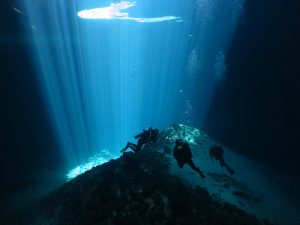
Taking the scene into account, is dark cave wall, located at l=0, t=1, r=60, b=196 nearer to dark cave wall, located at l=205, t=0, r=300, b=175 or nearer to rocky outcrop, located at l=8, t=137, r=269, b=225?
rocky outcrop, located at l=8, t=137, r=269, b=225

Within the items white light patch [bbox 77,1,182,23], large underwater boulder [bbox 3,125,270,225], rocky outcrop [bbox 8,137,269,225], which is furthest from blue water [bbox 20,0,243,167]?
rocky outcrop [bbox 8,137,269,225]

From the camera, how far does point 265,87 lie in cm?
1409

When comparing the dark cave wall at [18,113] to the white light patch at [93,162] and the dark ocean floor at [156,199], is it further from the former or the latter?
the dark ocean floor at [156,199]

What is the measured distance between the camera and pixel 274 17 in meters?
13.7

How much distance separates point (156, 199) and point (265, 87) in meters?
10.6

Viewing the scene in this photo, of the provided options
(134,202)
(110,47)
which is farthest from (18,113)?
(110,47)

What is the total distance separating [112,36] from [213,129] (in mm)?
28765

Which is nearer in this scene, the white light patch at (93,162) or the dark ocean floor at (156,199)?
the dark ocean floor at (156,199)

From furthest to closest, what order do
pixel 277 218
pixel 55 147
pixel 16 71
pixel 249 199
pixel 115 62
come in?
pixel 115 62 < pixel 55 147 < pixel 16 71 < pixel 249 199 < pixel 277 218

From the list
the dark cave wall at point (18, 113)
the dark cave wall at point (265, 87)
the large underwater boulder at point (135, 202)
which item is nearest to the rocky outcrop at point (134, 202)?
the large underwater boulder at point (135, 202)

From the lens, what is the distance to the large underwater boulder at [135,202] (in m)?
6.11

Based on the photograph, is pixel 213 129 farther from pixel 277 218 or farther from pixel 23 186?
pixel 23 186

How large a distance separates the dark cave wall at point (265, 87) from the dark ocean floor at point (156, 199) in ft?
12.7

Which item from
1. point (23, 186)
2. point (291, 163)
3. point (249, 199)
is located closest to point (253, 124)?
point (291, 163)
